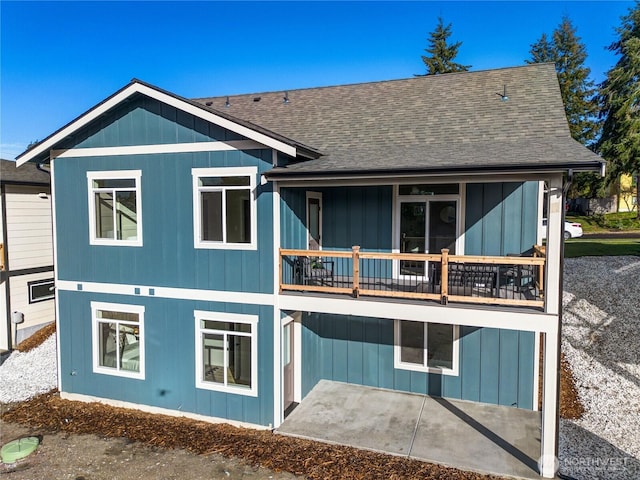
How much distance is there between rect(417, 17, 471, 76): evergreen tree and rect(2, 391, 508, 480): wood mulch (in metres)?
35.1

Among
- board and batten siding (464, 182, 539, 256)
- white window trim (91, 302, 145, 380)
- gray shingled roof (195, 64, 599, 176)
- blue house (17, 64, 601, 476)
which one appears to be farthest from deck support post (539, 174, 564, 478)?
white window trim (91, 302, 145, 380)

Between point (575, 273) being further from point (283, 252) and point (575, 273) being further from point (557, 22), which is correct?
point (557, 22)

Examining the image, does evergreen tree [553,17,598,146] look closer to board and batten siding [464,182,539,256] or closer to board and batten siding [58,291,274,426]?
board and batten siding [464,182,539,256]

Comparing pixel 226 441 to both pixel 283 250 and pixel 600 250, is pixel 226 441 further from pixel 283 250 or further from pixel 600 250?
pixel 600 250

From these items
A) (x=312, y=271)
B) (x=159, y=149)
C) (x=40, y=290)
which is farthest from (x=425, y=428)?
(x=40, y=290)

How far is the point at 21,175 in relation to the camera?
13.5 m

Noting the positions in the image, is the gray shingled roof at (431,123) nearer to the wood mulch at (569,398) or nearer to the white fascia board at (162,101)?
the white fascia board at (162,101)

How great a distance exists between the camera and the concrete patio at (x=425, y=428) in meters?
6.95

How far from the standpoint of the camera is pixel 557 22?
36438 millimetres

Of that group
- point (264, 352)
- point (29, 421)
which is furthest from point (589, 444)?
point (29, 421)

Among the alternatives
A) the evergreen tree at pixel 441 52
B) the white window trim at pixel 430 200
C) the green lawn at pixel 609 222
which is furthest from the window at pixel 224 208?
the evergreen tree at pixel 441 52

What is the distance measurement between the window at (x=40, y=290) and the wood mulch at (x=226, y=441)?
471 cm

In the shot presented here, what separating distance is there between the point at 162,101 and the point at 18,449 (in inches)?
274

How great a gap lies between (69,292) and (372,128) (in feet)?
26.5
